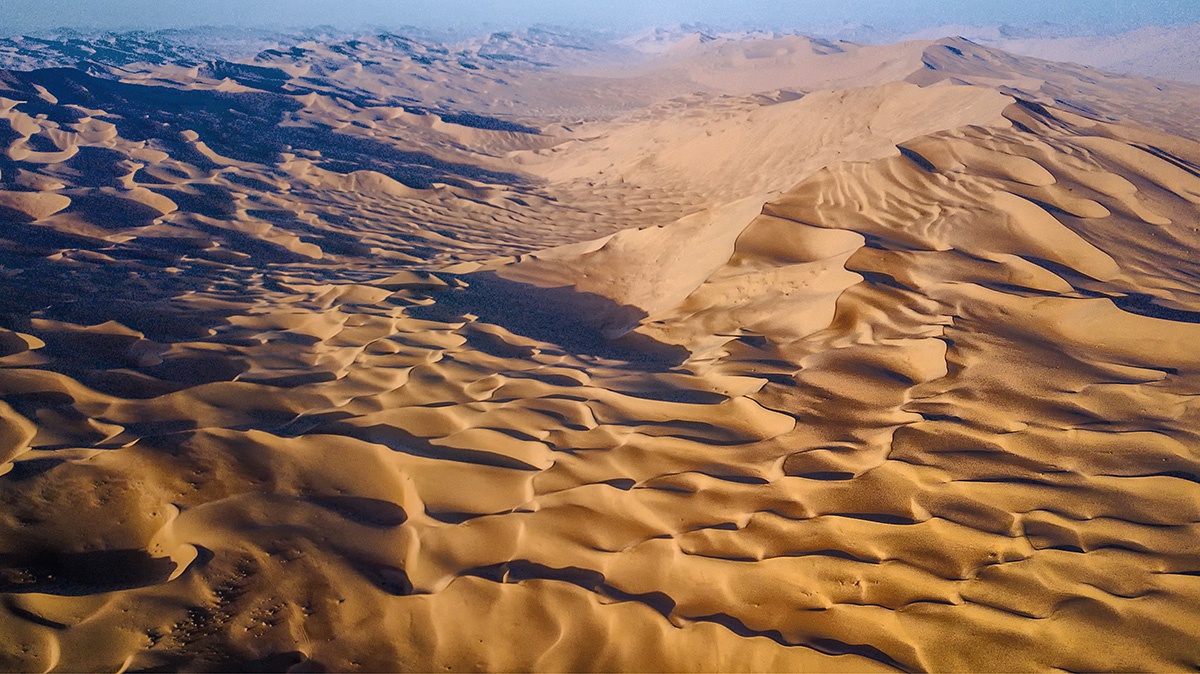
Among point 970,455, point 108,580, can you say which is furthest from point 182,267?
point 970,455

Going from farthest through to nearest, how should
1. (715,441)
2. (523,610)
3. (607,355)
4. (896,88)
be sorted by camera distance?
(896,88), (607,355), (715,441), (523,610)

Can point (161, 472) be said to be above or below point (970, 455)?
below

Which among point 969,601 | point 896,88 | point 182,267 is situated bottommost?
point 182,267

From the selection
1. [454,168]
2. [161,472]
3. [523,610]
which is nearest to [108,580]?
[161,472]

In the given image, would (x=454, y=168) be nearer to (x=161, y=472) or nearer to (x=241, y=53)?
(x=161, y=472)

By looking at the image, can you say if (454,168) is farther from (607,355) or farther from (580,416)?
(580,416)

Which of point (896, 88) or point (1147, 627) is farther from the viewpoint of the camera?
point (896, 88)

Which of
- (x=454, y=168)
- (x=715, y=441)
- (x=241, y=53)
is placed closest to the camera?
(x=715, y=441)
